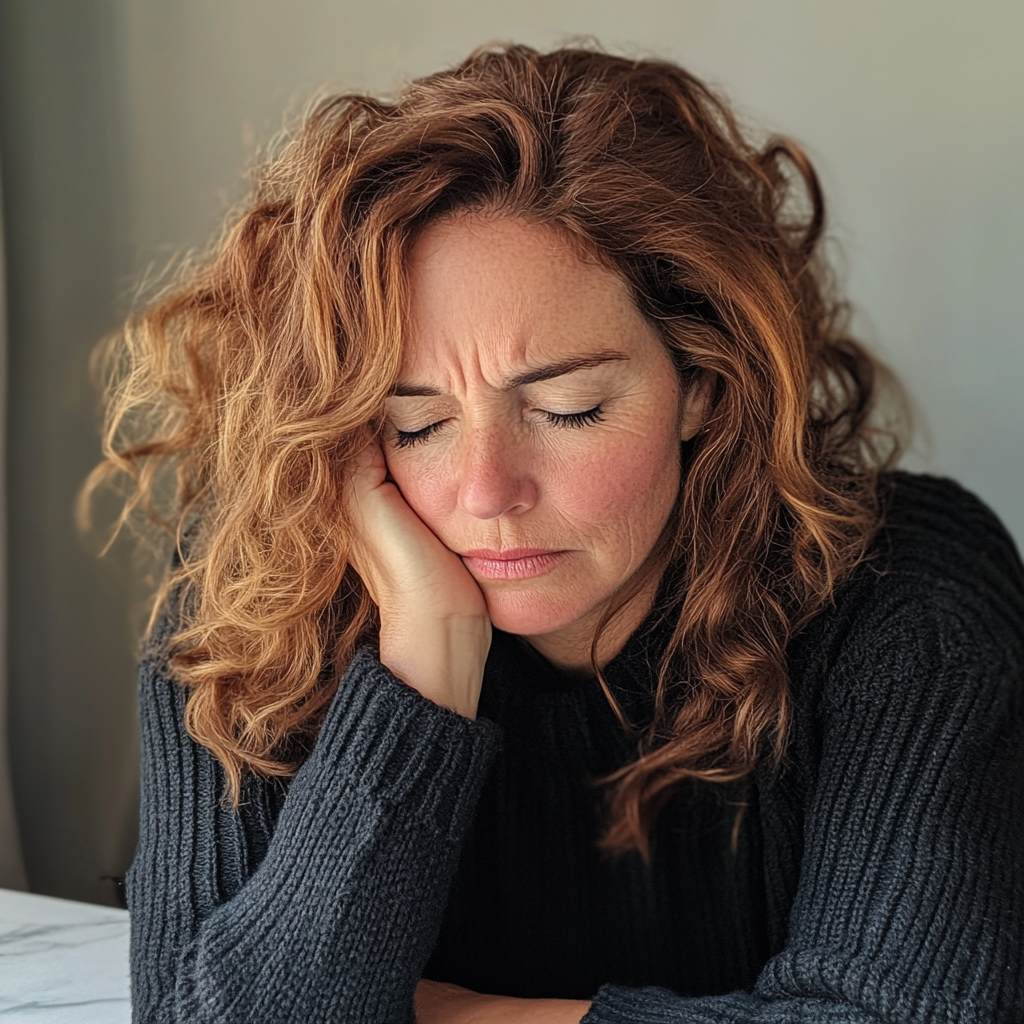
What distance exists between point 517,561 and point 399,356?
237mm

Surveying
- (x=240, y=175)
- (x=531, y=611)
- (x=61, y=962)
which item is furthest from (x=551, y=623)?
(x=240, y=175)

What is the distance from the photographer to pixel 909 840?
0.98m

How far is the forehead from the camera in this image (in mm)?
963

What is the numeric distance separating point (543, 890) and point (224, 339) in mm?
743

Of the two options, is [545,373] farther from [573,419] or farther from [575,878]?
[575,878]

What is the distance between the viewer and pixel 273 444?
1.04 m

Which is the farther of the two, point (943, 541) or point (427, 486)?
point (943, 541)

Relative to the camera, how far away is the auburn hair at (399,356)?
100cm

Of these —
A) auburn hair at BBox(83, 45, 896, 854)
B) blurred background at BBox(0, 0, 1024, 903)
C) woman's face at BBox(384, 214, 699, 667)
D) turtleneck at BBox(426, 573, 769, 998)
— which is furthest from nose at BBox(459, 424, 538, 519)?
blurred background at BBox(0, 0, 1024, 903)

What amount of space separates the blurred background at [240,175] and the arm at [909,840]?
27.1 inches

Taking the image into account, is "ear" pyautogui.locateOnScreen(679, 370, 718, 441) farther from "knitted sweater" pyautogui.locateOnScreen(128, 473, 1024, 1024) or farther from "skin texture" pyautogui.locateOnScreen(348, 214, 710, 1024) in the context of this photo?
"knitted sweater" pyautogui.locateOnScreen(128, 473, 1024, 1024)

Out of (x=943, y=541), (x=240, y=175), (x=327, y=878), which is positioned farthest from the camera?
(x=240, y=175)

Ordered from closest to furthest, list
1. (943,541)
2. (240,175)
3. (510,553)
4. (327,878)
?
(327,878)
(510,553)
(943,541)
(240,175)

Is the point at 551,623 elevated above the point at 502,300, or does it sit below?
below
